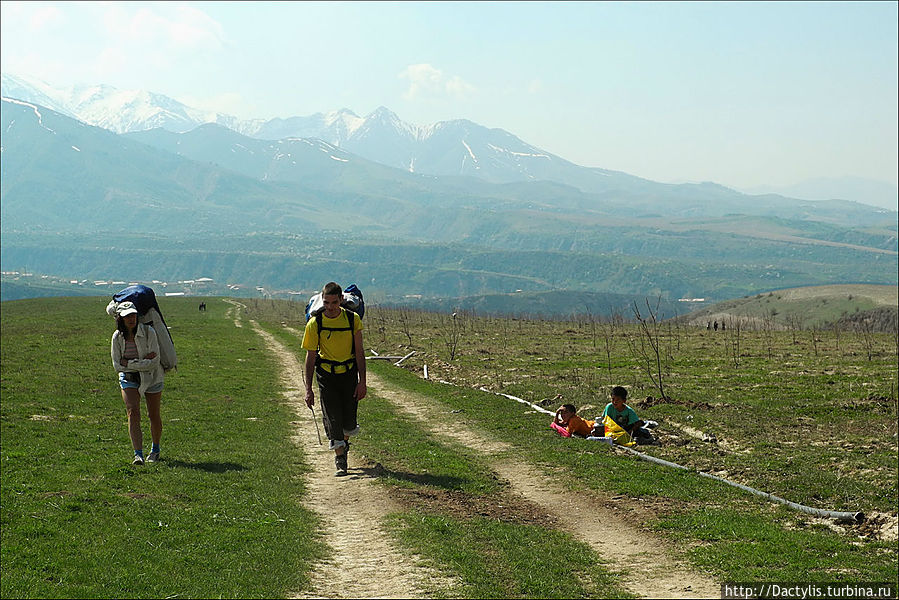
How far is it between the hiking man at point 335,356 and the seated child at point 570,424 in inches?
320

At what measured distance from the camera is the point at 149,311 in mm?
14055

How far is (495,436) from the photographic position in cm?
2066

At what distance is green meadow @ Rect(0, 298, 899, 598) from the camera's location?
9836 millimetres

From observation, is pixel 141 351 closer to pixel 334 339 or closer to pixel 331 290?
pixel 334 339

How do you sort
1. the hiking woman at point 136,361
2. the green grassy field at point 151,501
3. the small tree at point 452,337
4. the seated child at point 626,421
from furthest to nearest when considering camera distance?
the small tree at point 452,337
the seated child at point 626,421
the hiking woman at point 136,361
the green grassy field at point 151,501

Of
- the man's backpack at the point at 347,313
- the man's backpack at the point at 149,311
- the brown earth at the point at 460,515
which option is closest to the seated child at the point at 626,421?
the brown earth at the point at 460,515

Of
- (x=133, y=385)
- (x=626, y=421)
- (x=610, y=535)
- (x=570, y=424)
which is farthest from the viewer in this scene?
(x=570, y=424)

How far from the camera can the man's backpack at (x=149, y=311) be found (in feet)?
45.1

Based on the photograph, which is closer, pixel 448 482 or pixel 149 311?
pixel 149 311

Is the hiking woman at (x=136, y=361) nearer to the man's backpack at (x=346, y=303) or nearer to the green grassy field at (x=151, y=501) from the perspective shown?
the green grassy field at (x=151, y=501)

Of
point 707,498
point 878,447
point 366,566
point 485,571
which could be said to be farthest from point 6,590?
point 878,447

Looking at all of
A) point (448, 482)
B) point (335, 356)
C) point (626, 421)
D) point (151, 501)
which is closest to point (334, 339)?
point (335, 356)

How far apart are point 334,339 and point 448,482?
3588 millimetres

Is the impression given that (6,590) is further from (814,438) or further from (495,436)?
(814,438)
